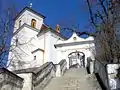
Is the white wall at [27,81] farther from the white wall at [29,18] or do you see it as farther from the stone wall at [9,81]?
the white wall at [29,18]

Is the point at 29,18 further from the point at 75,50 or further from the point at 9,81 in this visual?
the point at 9,81

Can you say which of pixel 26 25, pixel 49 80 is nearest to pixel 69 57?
pixel 26 25

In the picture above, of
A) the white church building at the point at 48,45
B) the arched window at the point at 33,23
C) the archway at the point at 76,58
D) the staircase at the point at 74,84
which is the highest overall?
the arched window at the point at 33,23

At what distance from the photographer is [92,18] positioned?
13.3 m

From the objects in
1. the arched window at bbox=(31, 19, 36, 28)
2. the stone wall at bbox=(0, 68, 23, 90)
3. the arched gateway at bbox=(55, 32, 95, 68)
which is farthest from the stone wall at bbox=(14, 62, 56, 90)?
the arched window at bbox=(31, 19, 36, 28)

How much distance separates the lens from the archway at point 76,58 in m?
36.4

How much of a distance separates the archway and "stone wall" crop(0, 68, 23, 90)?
77.9ft

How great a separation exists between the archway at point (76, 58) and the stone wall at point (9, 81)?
2375 centimetres

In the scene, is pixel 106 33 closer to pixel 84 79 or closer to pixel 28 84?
pixel 84 79

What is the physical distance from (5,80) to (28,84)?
6.40 ft

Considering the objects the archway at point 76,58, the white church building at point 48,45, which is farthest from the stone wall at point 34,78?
the archway at point 76,58

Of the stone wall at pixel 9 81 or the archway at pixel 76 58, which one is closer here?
the stone wall at pixel 9 81

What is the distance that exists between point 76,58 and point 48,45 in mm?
7889

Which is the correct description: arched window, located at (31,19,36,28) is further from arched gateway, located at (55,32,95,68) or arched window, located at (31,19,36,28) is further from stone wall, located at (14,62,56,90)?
stone wall, located at (14,62,56,90)
